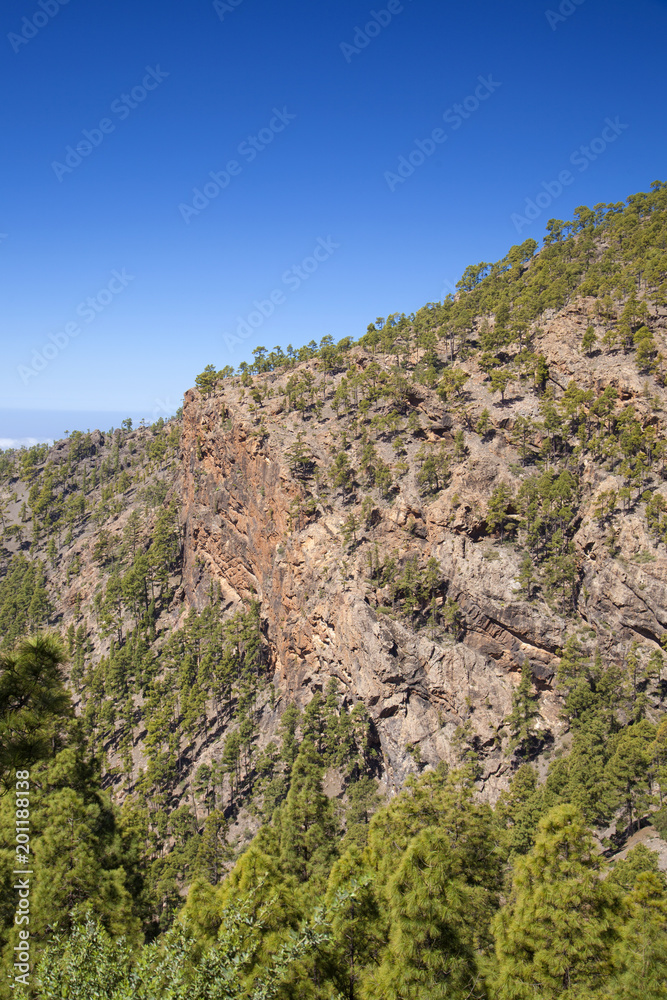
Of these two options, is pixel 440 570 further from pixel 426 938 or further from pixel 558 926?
pixel 426 938

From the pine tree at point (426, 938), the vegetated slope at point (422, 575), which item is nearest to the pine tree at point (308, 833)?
the vegetated slope at point (422, 575)

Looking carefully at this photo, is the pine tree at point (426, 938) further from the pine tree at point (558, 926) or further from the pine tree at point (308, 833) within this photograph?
the pine tree at point (308, 833)

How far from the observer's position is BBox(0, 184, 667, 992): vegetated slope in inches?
2345

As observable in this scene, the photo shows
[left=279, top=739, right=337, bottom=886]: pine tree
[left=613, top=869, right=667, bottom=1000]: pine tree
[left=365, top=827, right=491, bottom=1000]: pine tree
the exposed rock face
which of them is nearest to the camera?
[left=365, top=827, right=491, bottom=1000]: pine tree

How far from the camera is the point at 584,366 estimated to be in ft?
251

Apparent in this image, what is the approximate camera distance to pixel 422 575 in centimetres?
7144

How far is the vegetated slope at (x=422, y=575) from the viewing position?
59.6 meters

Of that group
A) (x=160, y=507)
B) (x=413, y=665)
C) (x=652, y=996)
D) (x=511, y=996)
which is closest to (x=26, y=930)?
(x=511, y=996)

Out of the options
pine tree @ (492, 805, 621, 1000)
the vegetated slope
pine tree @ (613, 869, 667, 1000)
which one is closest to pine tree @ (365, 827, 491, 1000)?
pine tree @ (492, 805, 621, 1000)

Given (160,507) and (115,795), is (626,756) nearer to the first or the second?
(115,795)

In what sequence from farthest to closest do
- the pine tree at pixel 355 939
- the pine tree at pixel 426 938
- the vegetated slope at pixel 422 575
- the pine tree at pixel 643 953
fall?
the vegetated slope at pixel 422 575
the pine tree at pixel 355 939
the pine tree at pixel 643 953
the pine tree at pixel 426 938

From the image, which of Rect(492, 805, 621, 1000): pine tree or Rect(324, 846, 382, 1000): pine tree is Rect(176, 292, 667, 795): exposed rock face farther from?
Rect(324, 846, 382, 1000): pine tree

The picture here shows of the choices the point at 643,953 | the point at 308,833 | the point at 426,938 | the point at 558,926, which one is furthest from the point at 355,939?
the point at 308,833

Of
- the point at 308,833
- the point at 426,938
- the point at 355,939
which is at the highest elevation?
the point at 426,938
